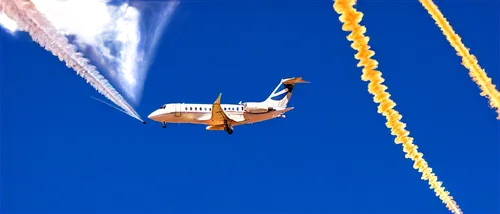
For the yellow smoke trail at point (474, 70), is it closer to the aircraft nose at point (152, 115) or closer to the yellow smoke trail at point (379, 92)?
the yellow smoke trail at point (379, 92)

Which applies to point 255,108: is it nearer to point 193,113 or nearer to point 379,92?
point 193,113

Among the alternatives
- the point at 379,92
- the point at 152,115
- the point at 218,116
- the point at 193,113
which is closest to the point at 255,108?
the point at 218,116

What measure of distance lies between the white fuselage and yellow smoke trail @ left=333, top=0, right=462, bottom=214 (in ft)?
62.3

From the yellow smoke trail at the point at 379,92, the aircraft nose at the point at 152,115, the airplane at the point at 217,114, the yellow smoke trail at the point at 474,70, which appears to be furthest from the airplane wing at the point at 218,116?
the yellow smoke trail at the point at 474,70

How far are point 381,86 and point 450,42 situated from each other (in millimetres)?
5698

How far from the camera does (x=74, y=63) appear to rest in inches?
2178

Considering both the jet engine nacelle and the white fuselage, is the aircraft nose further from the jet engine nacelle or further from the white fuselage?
the jet engine nacelle

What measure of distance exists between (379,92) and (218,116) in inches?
823

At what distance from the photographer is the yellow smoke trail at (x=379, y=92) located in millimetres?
55688

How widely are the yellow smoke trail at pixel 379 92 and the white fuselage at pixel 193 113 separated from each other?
62.3ft

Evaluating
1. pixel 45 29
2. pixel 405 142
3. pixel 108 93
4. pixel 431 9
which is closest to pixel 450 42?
pixel 431 9

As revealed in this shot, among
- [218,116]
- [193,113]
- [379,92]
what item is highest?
[193,113]

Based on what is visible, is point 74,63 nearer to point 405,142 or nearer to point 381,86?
point 381,86

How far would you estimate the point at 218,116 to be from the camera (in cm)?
7912
